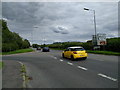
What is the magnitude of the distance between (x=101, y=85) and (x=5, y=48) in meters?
45.6

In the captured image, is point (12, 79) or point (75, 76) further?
point (75, 76)

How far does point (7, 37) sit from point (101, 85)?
183ft

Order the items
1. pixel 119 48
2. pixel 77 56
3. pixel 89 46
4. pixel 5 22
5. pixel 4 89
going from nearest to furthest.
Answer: pixel 4 89, pixel 77 56, pixel 119 48, pixel 89 46, pixel 5 22

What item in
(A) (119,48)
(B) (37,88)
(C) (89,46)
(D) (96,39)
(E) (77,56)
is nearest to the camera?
(B) (37,88)

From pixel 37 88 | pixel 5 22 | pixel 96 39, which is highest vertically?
pixel 5 22

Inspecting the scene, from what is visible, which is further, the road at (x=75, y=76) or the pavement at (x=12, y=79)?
the road at (x=75, y=76)

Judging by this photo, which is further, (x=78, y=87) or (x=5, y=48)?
(x=5, y=48)

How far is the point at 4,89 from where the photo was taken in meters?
5.43

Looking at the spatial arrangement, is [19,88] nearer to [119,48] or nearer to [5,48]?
[119,48]

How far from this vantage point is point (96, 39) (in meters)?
31.2

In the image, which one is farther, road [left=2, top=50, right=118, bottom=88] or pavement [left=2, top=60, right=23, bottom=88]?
road [left=2, top=50, right=118, bottom=88]

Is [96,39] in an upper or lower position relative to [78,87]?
upper

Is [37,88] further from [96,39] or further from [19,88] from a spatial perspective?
[96,39]

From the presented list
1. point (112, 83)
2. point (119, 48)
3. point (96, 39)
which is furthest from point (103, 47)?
point (112, 83)
